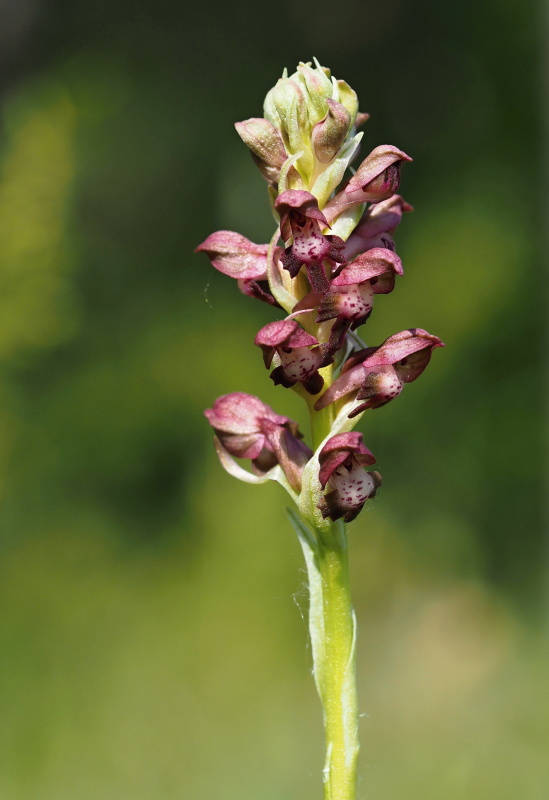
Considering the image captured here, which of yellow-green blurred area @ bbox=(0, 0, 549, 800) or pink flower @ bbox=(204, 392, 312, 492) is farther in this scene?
yellow-green blurred area @ bbox=(0, 0, 549, 800)

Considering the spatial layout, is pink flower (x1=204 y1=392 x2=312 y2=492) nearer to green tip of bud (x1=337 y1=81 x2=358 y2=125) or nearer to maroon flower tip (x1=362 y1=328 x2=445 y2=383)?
maroon flower tip (x1=362 y1=328 x2=445 y2=383)

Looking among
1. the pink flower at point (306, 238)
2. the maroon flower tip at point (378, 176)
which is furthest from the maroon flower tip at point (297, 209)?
the maroon flower tip at point (378, 176)

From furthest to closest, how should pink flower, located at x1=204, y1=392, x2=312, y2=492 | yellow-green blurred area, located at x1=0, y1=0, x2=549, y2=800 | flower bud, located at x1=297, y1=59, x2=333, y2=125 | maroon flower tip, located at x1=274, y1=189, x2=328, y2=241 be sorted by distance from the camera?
1. yellow-green blurred area, located at x1=0, y1=0, x2=549, y2=800
2. pink flower, located at x1=204, y1=392, x2=312, y2=492
3. flower bud, located at x1=297, y1=59, x2=333, y2=125
4. maroon flower tip, located at x1=274, y1=189, x2=328, y2=241

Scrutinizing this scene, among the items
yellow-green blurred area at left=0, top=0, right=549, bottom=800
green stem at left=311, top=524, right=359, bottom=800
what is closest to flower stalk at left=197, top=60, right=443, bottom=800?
green stem at left=311, top=524, right=359, bottom=800

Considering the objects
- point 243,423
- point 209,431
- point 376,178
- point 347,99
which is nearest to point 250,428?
point 243,423

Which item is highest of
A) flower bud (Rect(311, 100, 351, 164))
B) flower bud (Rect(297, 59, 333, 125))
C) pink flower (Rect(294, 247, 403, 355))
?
flower bud (Rect(297, 59, 333, 125))

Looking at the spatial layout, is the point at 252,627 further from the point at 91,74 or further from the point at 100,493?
the point at 91,74

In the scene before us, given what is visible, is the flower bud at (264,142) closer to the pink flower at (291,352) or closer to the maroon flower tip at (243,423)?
the pink flower at (291,352)

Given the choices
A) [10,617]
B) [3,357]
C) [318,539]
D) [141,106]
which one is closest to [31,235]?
[3,357]

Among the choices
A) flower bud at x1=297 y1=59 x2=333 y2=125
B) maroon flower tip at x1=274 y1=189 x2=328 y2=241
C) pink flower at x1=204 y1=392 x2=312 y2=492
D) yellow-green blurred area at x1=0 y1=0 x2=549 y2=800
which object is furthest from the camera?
yellow-green blurred area at x1=0 y1=0 x2=549 y2=800
